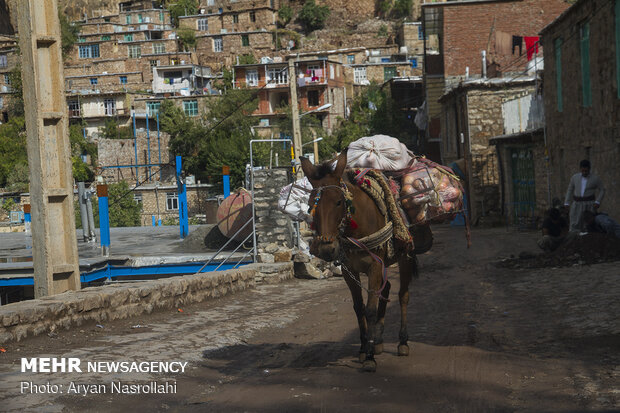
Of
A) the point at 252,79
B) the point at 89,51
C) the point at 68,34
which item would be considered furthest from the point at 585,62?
the point at 68,34

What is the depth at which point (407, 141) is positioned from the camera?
57250mm

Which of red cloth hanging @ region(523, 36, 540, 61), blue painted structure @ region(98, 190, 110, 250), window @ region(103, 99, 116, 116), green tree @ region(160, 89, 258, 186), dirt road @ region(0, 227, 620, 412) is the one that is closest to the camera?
dirt road @ region(0, 227, 620, 412)

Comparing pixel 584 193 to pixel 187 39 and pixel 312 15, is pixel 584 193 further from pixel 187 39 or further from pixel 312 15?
pixel 312 15

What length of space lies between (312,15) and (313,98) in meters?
30.2

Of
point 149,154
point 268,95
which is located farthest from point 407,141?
point 149,154

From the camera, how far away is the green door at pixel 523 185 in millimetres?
26359

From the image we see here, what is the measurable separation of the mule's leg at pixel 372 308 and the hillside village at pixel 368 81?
29.8 ft

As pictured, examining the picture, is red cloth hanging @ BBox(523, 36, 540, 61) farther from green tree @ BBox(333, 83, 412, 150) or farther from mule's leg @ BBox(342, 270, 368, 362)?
mule's leg @ BBox(342, 270, 368, 362)

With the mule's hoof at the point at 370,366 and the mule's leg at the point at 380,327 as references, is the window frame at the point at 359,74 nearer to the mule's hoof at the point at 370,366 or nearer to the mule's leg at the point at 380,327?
the mule's leg at the point at 380,327

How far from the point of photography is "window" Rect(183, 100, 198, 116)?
73.8m

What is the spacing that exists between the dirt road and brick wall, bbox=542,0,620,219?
5121 mm

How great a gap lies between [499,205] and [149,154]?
45482 millimetres

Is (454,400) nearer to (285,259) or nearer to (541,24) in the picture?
(285,259)

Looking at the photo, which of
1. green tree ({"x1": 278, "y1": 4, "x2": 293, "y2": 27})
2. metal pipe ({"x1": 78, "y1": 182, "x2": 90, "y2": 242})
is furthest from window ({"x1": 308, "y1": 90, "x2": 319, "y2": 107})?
metal pipe ({"x1": 78, "y1": 182, "x2": 90, "y2": 242})
